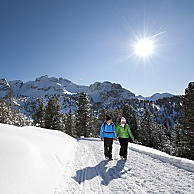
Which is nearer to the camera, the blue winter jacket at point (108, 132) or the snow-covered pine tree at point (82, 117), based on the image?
the blue winter jacket at point (108, 132)

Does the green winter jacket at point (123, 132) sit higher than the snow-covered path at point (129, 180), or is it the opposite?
the green winter jacket at point (123, 132)

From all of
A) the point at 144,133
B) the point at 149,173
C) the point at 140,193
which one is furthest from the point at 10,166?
the point at 144,133

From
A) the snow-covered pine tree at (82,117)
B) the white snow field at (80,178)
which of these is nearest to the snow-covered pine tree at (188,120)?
the white snow field at (80,178)

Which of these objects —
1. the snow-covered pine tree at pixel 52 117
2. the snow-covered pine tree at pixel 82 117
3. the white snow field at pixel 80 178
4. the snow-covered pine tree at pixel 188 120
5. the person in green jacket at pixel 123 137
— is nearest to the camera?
the white snow field at pixel 80 178

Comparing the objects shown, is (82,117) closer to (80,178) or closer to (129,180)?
(80,178)

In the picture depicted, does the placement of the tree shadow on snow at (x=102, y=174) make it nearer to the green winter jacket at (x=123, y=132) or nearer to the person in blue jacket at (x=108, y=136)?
the person in blue jacket at (x=108, y=136)

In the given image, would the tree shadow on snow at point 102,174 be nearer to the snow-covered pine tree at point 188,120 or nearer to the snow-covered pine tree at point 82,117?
the snow-covered pine tree at point 188,120

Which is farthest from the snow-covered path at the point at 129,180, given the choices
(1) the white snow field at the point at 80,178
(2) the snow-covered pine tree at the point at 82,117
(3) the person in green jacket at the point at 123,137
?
(2) the snow-covered pine tree at the point at 82,117

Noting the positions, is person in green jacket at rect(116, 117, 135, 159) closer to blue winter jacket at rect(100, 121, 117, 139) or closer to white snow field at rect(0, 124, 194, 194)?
blue winter jacket at rect(100, 121, 117, 139)

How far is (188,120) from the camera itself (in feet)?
48.2

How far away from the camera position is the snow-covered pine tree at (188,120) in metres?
14.2

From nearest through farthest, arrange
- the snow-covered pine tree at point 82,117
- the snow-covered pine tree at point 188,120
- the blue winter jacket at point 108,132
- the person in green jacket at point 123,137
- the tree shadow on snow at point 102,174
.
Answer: the tree shadow on snow at point 102,174 → the person in green jacket at point 123,137 → the blue winter jacket at point 108,132 → the snow-covered pine tree at point 188,120 → the snow-covered pine tree at point 82,117

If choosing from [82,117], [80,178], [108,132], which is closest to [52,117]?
[82,117]

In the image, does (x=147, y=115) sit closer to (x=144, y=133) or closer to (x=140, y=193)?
(x=144, y=133)
